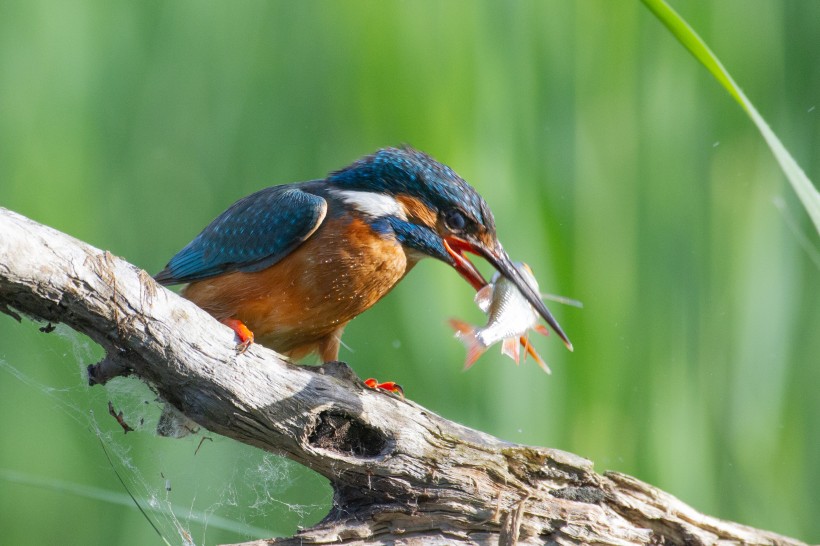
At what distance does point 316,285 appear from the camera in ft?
7.09

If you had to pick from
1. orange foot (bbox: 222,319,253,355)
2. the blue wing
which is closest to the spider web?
the blue wing

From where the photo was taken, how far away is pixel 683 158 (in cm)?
298

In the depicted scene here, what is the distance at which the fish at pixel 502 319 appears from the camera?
191cm

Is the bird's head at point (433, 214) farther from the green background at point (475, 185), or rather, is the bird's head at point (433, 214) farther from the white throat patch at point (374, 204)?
the green background at point (475, 185)

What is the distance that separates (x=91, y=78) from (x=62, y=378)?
0.98m

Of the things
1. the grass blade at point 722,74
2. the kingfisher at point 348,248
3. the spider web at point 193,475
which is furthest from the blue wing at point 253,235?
the grass blade at point 722,74

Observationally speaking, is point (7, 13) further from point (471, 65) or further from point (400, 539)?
point (400, 539)

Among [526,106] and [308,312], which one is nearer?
[308,312]

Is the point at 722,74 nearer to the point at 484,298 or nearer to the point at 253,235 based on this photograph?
the point at 484,298

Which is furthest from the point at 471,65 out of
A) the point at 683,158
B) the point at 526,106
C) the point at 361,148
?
the point at 683,158

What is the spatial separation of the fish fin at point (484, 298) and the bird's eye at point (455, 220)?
7.6 inches

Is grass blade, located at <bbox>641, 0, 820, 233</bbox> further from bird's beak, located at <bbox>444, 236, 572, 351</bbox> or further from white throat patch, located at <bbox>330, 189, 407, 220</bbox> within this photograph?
white throat patch, located at <bbox>330, 189, 407, 220</bbox>

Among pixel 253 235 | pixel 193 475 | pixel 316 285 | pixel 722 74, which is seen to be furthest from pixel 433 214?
pixel 193 475

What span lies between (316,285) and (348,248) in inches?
4.8
